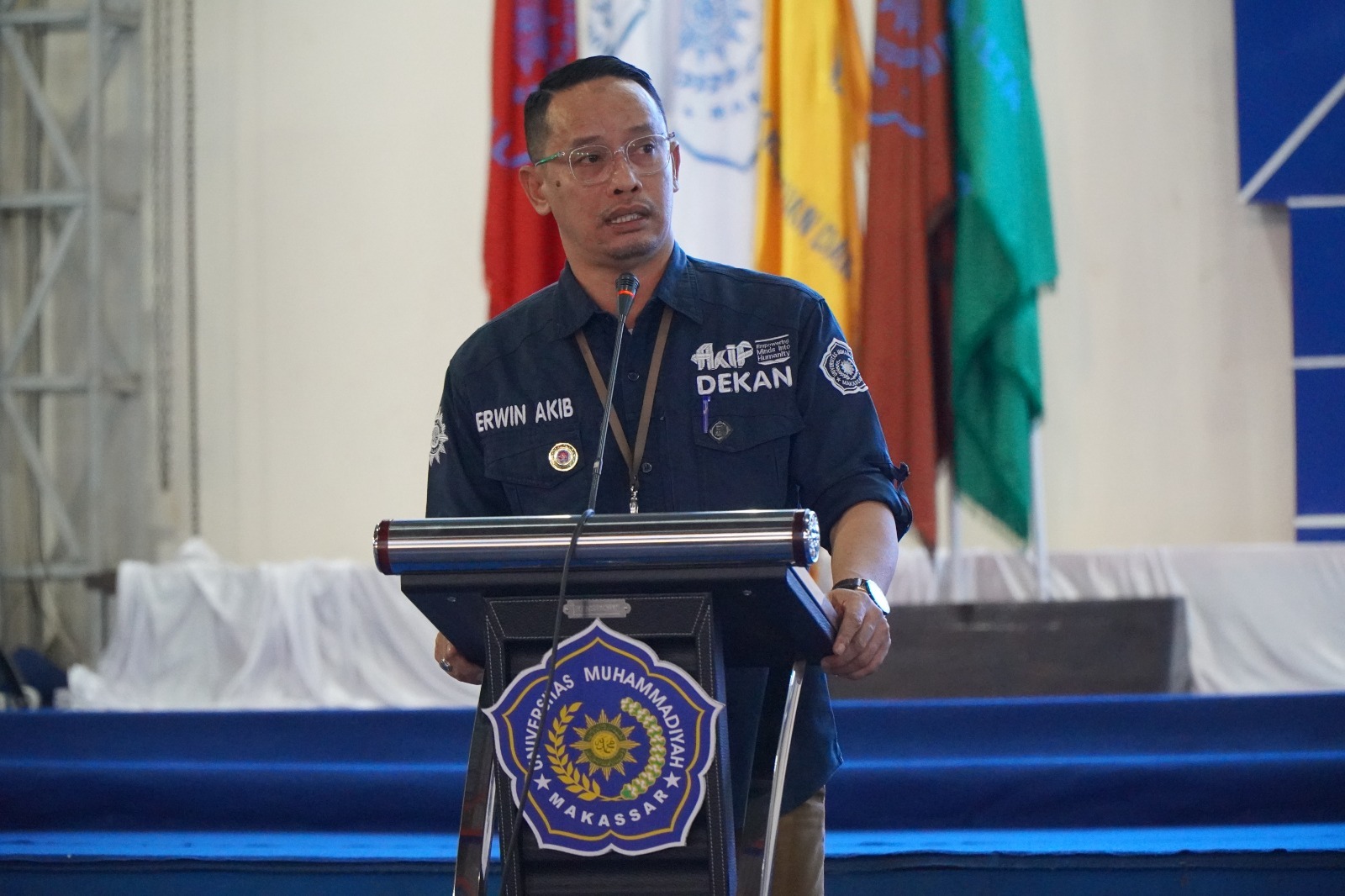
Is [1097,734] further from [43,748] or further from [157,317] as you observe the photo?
[157,317]

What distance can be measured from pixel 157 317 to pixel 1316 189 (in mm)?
3949

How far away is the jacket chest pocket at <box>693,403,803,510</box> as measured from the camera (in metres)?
1.63

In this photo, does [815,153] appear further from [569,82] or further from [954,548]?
[569,82]

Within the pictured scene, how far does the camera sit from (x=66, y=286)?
5.11 meters

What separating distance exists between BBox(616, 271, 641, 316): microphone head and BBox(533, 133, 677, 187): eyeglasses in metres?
0.30

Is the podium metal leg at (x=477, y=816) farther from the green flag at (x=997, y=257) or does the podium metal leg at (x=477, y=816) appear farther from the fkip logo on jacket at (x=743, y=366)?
the green flag at (x=997, y=257)

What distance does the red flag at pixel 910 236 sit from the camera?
412cm

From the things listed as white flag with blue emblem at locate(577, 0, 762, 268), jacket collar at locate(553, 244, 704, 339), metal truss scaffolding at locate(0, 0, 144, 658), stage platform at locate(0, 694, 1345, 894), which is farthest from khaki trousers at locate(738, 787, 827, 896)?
metal truss scaffolding at locate(0, 0, 144, 658)

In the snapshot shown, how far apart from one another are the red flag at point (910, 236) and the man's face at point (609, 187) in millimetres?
2452

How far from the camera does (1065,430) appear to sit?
4570 millimetres

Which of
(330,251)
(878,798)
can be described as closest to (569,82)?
(878,798)

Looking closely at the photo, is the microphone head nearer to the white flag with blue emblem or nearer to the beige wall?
the white flag with blue emblem

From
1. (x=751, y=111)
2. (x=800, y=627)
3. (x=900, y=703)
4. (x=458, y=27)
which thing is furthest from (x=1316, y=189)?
(x=800, y=627)

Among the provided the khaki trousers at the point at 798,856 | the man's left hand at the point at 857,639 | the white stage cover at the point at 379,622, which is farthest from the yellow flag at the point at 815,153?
the man's left hand at the point at 857,639
